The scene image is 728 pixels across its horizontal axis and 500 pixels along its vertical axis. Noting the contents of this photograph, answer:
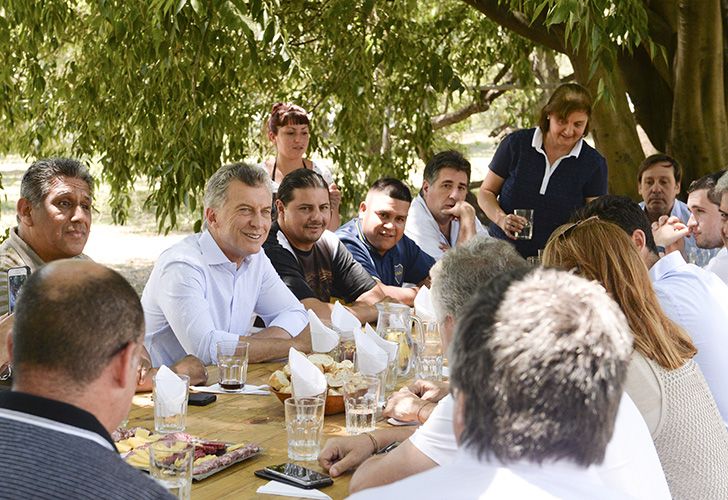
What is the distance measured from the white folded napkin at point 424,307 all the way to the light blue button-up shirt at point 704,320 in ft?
4.01

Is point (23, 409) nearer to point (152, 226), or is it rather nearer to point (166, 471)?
point (166, 471)

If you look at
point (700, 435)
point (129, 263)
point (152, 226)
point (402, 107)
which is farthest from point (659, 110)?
point (152, 226)

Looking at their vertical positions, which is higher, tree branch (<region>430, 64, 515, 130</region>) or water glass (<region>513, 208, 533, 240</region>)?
tree branch (<region>430, 64, 515, 130</region>)

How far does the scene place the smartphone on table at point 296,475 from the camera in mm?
2590

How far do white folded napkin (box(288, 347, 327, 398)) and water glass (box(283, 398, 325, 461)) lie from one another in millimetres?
186

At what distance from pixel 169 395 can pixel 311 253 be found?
2657 millimetres

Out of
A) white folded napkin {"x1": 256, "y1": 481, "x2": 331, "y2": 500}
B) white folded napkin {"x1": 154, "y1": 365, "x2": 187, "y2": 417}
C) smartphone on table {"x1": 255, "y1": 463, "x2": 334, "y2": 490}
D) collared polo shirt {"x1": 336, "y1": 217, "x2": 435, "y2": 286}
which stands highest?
collared polo shirt {"x1": 336, "y1": 217, "x2": 435, "y2": 286}

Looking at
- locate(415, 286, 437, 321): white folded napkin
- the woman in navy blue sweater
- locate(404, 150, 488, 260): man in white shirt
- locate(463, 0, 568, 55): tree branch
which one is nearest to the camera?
locate(415, 286, 437, 321): white folded napkin

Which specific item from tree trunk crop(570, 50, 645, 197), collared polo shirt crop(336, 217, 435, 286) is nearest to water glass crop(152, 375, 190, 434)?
collared polo shirt crop(336, 217, 435, 286)

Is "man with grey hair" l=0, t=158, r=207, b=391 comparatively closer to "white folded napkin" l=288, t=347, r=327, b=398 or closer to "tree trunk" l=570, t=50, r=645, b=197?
"white folded napkin" l=288, t=347, r=327, b=398

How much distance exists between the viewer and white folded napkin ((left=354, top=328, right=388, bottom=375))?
3412mm

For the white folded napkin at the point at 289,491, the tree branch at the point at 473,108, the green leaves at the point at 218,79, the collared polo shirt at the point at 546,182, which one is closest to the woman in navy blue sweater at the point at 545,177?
the collared polo shirt at the point at 546,182

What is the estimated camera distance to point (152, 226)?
64.4 feet

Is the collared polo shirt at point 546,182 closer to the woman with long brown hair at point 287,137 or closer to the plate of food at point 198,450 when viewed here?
the woman with long brown hair at point 287,137
